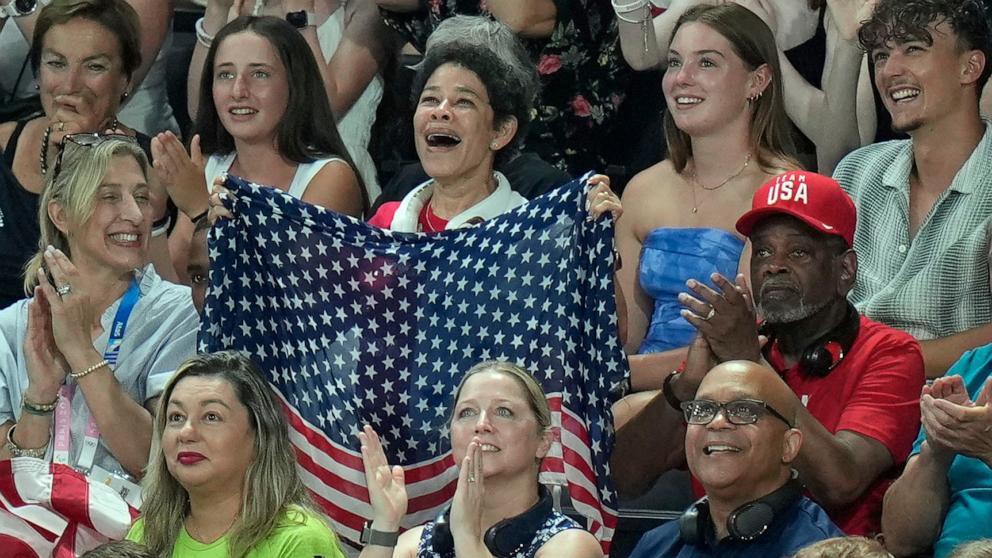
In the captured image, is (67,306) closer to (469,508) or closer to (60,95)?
Result: (60,95)

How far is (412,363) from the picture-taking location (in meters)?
5.61

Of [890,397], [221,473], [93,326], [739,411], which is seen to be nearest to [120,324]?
[93,326]

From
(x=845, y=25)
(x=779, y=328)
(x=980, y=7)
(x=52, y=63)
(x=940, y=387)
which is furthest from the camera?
(x=52, y=63)

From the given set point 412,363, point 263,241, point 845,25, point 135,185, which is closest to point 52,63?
point 135,185

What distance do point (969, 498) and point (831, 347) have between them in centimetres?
64

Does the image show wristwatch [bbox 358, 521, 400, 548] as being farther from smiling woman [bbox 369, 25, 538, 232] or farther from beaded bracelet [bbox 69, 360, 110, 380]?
smiling woman [bbox 369, 25, 538, 232]

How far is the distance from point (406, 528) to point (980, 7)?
95.5 inches

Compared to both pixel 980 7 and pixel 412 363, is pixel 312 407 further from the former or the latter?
pixel 980 7

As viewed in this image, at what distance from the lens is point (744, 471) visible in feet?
15.8

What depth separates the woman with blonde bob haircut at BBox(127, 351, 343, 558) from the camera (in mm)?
5004

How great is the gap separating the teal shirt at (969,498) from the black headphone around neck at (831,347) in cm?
33

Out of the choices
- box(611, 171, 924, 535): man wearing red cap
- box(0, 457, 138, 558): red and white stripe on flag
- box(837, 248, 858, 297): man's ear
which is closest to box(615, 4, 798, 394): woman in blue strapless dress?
box(611, 171, 924, 535): man wearing red cap

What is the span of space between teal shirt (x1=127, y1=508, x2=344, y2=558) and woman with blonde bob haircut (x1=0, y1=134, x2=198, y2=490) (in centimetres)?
56

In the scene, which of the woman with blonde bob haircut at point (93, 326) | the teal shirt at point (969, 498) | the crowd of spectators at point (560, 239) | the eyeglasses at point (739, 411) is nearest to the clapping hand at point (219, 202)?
the crowd of spectators at point (560, 239)
